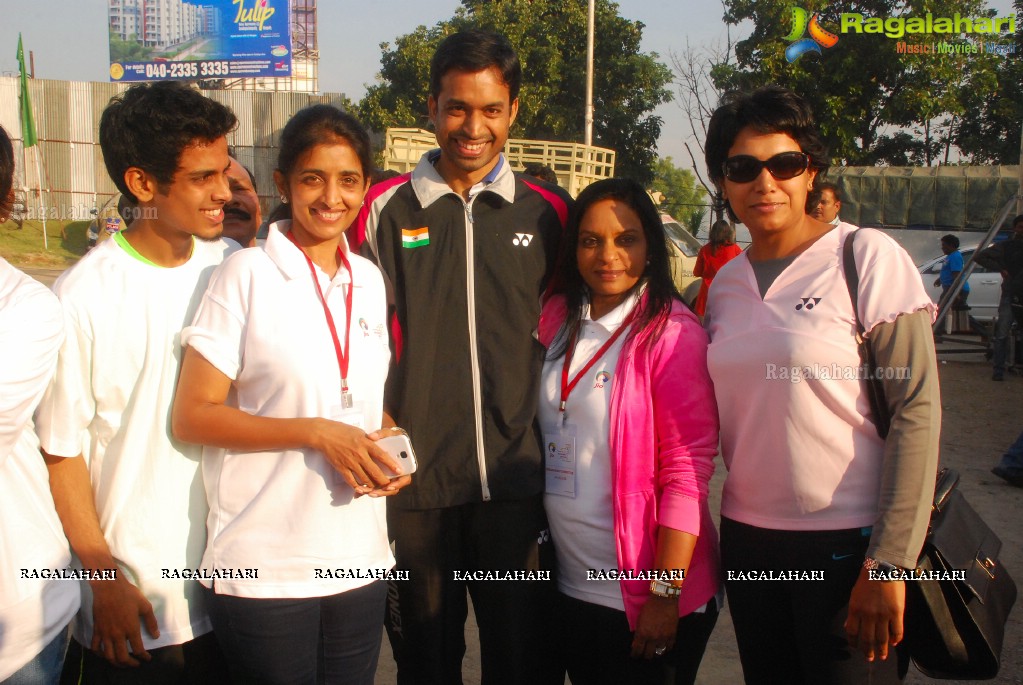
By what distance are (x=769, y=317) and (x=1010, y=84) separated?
20893 millimetres

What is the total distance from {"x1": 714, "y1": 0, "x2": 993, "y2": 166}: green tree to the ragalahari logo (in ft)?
0.44

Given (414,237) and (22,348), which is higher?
(414,237)

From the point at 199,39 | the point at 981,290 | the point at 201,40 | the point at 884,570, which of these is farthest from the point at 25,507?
the point at 199,39

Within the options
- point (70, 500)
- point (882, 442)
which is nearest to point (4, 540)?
point (70, 500)

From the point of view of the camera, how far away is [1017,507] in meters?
5.98

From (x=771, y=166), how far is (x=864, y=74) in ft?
59.5

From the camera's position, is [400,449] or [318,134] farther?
[318,134]

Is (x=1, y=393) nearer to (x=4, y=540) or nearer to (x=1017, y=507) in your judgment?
(x=4, y=540)

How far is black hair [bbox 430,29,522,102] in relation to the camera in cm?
274

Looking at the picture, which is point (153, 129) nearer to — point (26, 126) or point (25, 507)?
point (25, 507)

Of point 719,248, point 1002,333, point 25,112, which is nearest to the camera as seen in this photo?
point 719,248

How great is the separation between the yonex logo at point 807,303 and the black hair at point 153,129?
163cm

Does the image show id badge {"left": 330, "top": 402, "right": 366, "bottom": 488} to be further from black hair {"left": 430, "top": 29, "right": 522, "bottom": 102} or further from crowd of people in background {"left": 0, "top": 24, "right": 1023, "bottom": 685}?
black hair {"left": 430, "top": 29, "right": 522, "bottom": 102}

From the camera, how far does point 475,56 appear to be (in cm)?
273
